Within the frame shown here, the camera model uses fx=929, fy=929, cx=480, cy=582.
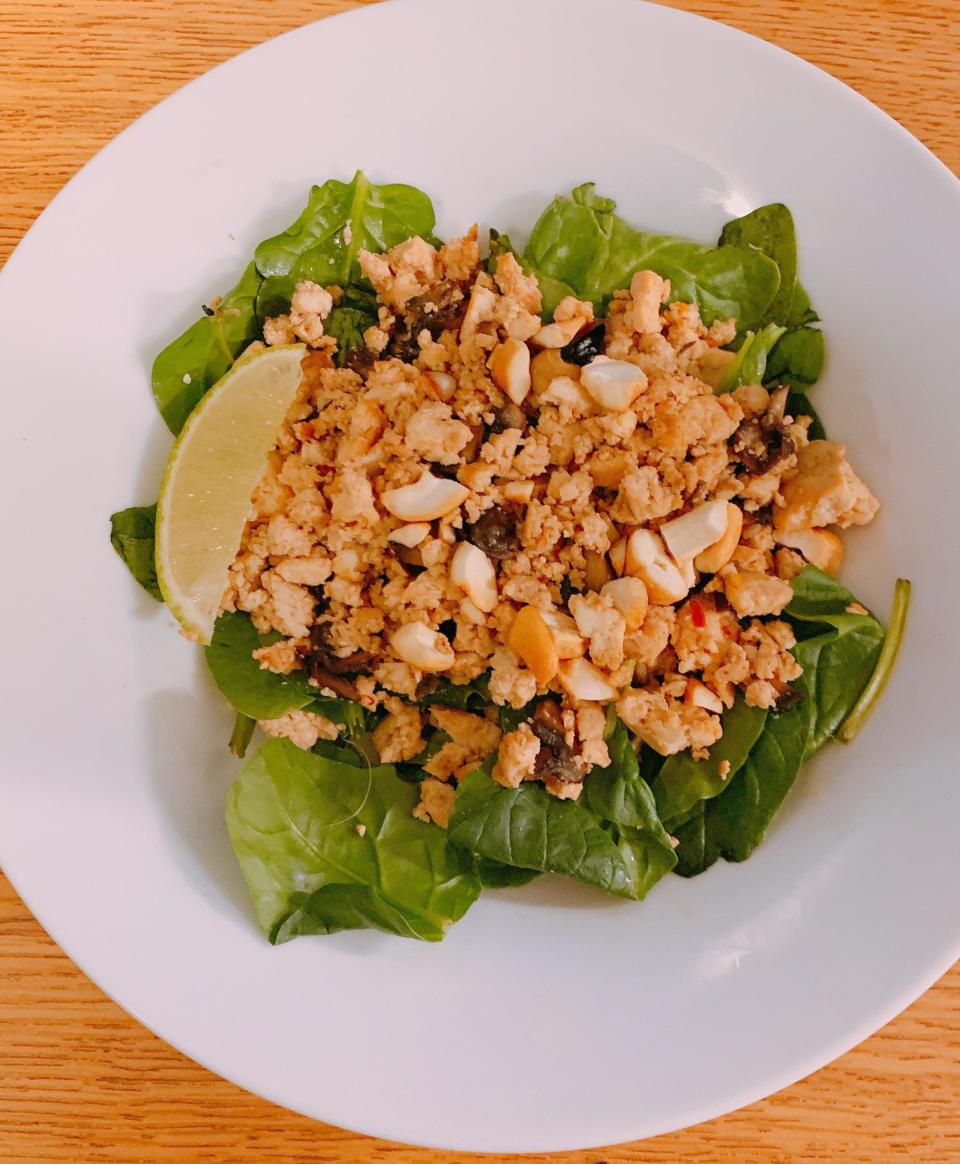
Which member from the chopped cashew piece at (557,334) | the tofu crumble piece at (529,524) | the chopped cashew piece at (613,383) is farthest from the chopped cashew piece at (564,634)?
the chopped cashew piece at (557,334)

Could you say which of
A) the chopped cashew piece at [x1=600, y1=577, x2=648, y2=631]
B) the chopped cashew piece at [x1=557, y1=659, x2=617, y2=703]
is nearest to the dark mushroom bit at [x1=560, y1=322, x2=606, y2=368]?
the chopped cashew piece at [x1=600, y1=577, x2=648, y2=631]

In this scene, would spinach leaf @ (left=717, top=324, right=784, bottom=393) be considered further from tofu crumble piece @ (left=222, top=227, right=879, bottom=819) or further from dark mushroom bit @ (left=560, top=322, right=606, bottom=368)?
dark mushroom bit @ (left=560, top=322, right=606, bottom=368)

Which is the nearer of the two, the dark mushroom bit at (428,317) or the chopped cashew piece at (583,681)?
the chopped cashew piece at (583,681)

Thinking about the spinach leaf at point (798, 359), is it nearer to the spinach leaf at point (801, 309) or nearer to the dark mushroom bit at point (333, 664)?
the spinach leaf at point (801, 309)

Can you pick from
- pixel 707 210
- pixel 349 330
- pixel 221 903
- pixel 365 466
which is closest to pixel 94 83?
pixel 349 330

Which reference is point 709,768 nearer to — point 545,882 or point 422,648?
point 545,882

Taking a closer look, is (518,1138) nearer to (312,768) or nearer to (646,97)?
(312,768)
